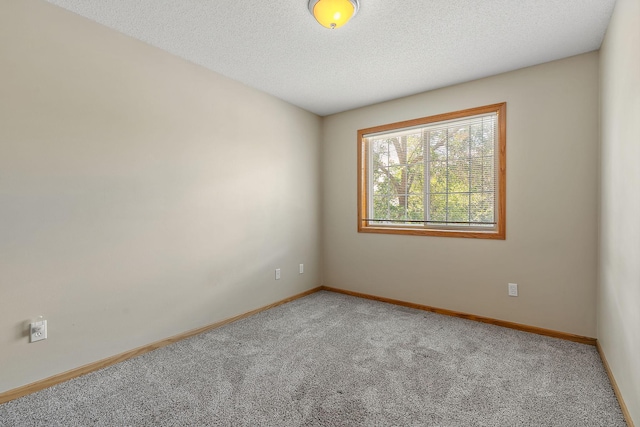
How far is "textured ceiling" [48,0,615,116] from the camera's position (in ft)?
6.33

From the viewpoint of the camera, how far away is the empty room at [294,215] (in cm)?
175

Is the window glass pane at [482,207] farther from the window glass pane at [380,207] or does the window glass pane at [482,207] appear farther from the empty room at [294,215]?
the window glass pane at [380,207]

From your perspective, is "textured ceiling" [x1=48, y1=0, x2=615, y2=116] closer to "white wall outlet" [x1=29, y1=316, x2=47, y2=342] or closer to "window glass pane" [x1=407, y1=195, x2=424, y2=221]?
"window glass pane" [x1=407, y1=195, x2=424, y2=221]

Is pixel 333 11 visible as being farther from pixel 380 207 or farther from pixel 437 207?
pixel 380 207

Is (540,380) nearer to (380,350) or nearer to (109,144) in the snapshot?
(380,350)

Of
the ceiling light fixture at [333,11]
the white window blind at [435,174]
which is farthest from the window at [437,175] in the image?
the ceiling light fixture at [333,11]

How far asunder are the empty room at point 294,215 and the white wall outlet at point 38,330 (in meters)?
0.02

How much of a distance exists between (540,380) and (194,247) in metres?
2.68

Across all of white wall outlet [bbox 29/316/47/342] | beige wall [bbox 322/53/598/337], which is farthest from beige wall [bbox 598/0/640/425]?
white wall outlet [bbox 29/316/47/342]

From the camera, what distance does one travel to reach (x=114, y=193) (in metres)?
2.19

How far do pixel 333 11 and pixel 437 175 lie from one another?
6.68 feet

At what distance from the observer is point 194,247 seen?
2.70 m

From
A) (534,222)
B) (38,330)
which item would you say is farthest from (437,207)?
(38,330)

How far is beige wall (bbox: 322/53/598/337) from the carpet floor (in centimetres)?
35
